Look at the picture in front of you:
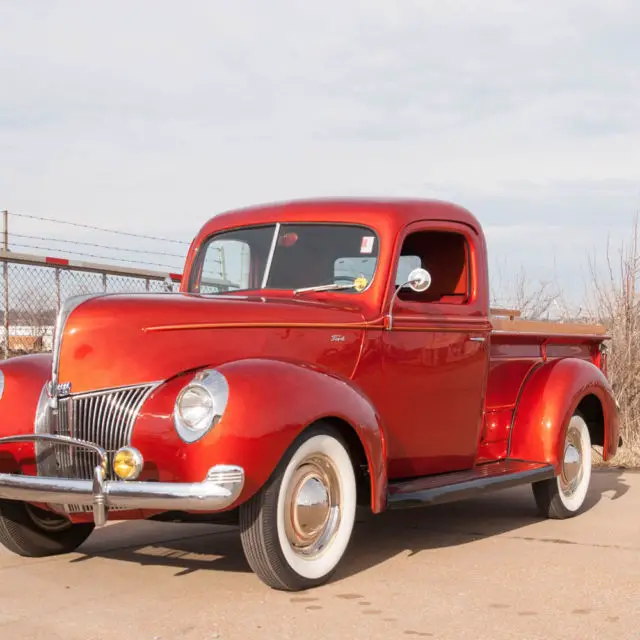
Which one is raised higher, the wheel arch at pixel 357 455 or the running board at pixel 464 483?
the wheel arch at pixel 357 455

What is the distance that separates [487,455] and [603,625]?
2.44 metres

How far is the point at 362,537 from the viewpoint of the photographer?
5762 millimetres

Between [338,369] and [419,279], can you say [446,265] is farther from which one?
[338,369]

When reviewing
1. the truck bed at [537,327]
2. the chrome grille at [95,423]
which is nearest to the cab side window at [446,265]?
the truck bed at [537,327]

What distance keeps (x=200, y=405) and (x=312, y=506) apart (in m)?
0.71

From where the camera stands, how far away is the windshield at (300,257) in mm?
5562

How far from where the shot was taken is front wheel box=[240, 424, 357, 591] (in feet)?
14.0

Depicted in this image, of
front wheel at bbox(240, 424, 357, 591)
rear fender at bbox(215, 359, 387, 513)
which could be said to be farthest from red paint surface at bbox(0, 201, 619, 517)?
front wheel at bbox(240, 424, 357, 591)

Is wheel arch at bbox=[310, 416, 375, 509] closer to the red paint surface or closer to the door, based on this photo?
the red paint surface

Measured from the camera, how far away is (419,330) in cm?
557

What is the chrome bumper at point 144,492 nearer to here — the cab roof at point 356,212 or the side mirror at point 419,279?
the side mirror at point 419,279

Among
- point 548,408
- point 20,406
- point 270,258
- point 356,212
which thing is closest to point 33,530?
A: point 20,406

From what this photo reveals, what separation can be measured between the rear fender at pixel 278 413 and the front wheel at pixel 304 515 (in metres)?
0.10

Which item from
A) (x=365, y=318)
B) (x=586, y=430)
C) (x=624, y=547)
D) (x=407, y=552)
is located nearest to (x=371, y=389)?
(x=365, y=318)
